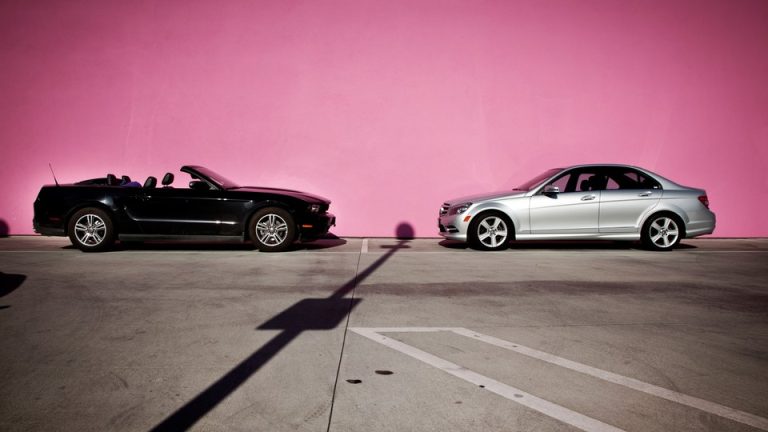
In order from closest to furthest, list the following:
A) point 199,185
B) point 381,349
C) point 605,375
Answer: point 605,375, point 381,349, point 199,185

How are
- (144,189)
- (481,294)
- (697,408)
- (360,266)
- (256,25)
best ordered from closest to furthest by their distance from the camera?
(697,408), (481,294), (360,266), (144,189), (256,25)

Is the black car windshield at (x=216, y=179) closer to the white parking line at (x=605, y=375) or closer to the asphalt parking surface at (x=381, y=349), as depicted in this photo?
the asphalt parking surface at (x=381, y=349)

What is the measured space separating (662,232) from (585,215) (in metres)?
1.51

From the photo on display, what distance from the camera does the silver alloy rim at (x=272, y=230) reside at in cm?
883

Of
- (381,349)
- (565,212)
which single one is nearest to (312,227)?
(565,212)

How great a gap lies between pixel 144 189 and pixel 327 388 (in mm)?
7172

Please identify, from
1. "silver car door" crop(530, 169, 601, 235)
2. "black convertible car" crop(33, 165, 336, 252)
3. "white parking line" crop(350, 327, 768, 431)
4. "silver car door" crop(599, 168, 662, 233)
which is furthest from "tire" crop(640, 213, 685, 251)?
"white parking line" crop(350, 327, 768, 431)

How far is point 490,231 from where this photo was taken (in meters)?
9.15

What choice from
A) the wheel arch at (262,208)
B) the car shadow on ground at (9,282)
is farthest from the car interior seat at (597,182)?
the car shadow on ground at (9,282)

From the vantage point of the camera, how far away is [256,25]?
467 inches

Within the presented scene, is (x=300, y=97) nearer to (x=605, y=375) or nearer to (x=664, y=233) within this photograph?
(x=664, y=233)

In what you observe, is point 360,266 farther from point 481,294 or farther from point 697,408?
point 697,408

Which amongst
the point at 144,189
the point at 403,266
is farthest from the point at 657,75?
the point at 144,189

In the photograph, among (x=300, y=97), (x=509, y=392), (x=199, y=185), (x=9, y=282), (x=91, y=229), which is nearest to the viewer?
(x=509, y=392)
